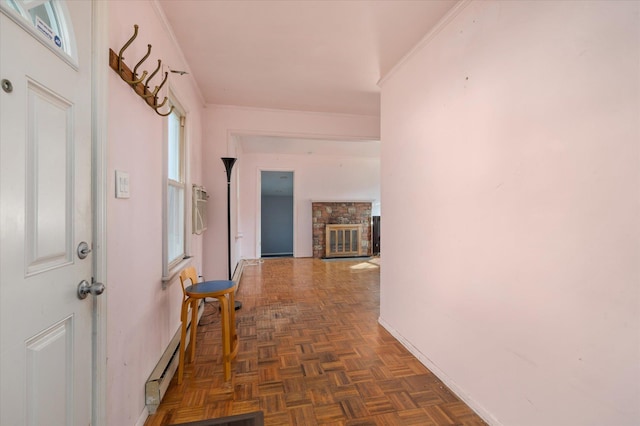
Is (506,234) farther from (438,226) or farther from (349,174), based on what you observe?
(349,174)

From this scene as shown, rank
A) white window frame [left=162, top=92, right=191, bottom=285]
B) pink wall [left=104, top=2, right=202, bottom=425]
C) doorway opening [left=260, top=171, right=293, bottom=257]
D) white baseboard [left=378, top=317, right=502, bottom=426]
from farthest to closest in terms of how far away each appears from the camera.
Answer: doorway opening [left=260, top=171, right=293, bottom=257] → white window frame [left=162, top=92, right=191, bottom=285] → white baseboard [left=378, top=317, right=502, bottom=426] → pink wall [left=104, top=2, right=202, bottom=425]

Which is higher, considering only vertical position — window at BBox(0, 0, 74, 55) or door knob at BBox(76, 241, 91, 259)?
window at BBox(0, 0, 74, 55)

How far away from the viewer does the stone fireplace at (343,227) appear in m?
6.86

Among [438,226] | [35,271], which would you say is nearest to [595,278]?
[438,226]

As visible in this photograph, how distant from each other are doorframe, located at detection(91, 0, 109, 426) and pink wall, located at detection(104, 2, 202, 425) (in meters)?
0.06

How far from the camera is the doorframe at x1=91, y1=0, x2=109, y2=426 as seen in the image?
110cm

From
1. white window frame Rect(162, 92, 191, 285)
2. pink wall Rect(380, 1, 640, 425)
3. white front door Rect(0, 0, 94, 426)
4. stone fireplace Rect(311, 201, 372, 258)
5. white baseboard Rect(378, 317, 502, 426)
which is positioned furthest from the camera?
stone fireplace Rect(311, 201, 372, 258)

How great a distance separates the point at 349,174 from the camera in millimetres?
7172

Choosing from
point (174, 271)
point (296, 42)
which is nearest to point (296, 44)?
point (296, 42)

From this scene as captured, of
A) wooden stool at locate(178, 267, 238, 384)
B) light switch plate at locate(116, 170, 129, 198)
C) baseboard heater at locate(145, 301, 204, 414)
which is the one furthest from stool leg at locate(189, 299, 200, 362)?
light switch plate at locate(116, 170, 129, 198)

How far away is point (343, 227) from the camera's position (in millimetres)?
6902

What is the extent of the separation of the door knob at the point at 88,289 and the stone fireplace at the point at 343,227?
5792mm

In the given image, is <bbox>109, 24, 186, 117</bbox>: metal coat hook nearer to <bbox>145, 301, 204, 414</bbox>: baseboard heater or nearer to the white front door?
the white front door

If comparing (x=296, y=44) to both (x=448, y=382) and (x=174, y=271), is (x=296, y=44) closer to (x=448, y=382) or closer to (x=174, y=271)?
(x=174, y=271)
